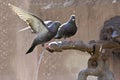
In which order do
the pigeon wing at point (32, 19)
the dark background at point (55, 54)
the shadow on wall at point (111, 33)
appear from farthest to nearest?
1. the dark background at point (55, 54)
2. the shadow on wall at point (111, 33)
3. the pigeon wing at point (32, 19)

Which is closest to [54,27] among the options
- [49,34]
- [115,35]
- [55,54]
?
[49,34]

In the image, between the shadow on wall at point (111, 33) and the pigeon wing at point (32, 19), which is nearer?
the pigeon wing at point (32, 19)

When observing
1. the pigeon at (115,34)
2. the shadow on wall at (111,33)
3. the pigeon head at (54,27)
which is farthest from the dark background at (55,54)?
the pigeon head at (54,27)

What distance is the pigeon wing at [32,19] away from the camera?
6.84 ft

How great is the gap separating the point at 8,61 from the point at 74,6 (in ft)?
2.35

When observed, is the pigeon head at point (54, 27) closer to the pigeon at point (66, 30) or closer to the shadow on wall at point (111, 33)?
the pigeon at point (66, 30)

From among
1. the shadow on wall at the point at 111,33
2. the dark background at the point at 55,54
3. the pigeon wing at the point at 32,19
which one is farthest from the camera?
the dark background at the point at 55,54

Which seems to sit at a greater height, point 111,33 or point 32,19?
point 32,19

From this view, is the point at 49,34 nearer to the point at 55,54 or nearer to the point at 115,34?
the point at 115,34

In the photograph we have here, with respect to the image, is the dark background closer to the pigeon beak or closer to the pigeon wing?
the pigeon beak

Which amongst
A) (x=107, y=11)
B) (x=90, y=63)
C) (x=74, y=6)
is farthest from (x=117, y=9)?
(x=90, y=63)

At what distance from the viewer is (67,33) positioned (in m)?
2.17

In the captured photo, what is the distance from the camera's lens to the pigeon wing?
2.09 meters

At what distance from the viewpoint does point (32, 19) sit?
6.90ft
